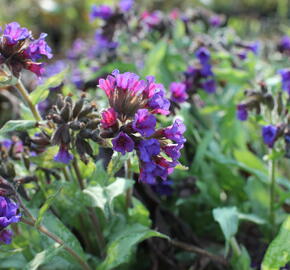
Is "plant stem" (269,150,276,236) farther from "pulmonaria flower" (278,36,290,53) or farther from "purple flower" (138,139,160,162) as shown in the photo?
"pulmonaria flower" (278,36,290,53)

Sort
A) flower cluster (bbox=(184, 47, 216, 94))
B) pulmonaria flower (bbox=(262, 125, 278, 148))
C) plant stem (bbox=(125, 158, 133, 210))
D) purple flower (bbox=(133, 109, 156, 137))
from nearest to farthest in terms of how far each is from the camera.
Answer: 1. purple flower (bbox=(133, 109, 156, 137))
2. plant stem (bbox=(125, 158, 133, 210))
3. pulmonaria flower (bbox=(262, 125, 278, 148))
4. flower cluster (bbox=(184, 47, 216, 94))

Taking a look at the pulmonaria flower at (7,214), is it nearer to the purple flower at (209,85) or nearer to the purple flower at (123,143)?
the purple flower at (123,143)

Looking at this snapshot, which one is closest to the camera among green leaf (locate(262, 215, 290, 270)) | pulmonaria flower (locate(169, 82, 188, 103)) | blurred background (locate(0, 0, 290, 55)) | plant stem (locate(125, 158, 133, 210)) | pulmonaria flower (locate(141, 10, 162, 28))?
green leaf (locate(262, 215, 290, 270))

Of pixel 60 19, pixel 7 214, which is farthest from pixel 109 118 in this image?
pixel 60 19

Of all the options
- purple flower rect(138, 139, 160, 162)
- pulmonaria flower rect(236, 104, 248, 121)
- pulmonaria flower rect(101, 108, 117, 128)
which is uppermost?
pulmonaria flower rect(101, 108, 117, 128)

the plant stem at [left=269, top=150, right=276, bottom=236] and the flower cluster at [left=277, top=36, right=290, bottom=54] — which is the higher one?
the flower cluster at [left=277, top=36, right=290, bottom=54]

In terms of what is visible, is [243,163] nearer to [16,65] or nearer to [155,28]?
[16,65]

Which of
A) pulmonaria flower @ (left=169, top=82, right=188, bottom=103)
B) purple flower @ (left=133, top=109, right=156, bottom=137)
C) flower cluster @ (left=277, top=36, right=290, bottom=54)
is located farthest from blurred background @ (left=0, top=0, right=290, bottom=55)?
purple flower @ (left=133, top=109, right=156, bottom=137)

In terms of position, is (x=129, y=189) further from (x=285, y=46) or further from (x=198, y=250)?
(x=285, y=46)
